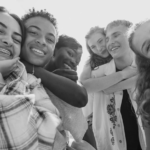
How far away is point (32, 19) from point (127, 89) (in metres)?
0.88

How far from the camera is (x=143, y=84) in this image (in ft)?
3.52

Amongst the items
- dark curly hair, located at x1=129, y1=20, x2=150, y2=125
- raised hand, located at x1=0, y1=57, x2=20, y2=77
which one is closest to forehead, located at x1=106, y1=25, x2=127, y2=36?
dark curly hair, located at x1=129, y1=20, x2=150, y2=125

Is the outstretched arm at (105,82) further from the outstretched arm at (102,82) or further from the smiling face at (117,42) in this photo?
the smiling face at (117,42)

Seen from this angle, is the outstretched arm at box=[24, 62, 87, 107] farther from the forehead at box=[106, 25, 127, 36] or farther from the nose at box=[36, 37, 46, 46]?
the forehead at box=[106, 25, 127, 36]

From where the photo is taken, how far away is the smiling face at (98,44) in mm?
1500

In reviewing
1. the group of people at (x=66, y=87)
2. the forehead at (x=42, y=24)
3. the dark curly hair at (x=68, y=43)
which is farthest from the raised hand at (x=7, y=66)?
the dark curly hair at (x=68, y=43)

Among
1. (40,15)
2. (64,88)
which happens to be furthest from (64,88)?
(40,15)

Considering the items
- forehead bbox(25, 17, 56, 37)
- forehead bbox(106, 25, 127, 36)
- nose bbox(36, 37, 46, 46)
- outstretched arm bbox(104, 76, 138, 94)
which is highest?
forehead bbox(25, 17, 56, 37)

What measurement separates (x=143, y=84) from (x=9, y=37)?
854mm

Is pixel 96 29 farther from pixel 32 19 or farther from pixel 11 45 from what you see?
pixel 11 45

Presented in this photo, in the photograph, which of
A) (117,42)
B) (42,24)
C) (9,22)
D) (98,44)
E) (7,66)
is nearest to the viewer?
(7,66)

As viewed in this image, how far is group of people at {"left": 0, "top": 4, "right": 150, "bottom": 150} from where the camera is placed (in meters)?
0.52

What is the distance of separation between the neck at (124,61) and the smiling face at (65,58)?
531mm

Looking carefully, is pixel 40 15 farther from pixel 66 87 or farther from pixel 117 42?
pixel 117 42
